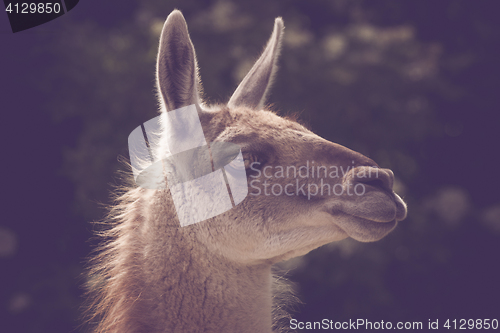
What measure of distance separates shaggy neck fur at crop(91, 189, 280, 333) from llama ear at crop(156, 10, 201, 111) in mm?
433

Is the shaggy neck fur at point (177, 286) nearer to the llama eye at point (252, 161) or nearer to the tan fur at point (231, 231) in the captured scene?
the tan fur at point (231, 231)

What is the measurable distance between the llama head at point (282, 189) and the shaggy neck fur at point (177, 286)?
83 millimetres

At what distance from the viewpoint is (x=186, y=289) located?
1754mm

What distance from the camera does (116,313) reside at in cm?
184

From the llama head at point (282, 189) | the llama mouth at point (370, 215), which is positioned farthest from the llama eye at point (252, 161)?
the llama mouth at point (370, 215)

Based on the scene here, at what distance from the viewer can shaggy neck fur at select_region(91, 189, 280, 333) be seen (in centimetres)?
175

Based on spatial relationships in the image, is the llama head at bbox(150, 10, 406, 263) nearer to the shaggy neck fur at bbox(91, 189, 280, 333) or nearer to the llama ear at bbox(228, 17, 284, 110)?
the shaggy neck fur at bbox(91, 189, 280, 333)

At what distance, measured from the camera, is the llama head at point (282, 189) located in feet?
5.02

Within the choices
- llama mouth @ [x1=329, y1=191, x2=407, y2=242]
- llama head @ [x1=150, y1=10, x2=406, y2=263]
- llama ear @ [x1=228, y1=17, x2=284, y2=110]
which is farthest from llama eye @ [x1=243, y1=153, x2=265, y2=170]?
llama ear @ [x1=228, y1=17, x2=284, y2=110]

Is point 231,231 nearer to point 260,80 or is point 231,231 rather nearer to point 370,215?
point 370,215

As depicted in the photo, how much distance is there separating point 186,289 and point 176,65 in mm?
939

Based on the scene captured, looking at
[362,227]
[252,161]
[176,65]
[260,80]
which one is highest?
[260,80]

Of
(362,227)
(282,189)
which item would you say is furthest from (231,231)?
(362,227)

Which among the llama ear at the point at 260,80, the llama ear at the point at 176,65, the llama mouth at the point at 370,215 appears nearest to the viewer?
the llama mouth at the point at 370,215
